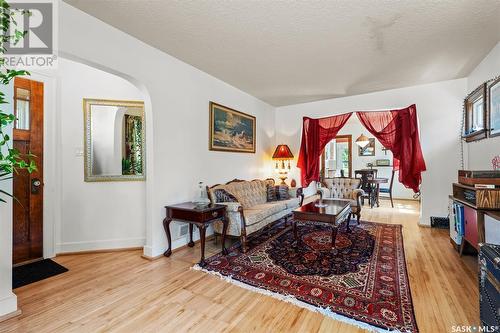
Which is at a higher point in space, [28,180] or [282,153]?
[282,153]

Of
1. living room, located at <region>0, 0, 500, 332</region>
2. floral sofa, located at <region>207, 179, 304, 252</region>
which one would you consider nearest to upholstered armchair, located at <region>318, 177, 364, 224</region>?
living room, located at <region>0, 0, 500, 332</region>

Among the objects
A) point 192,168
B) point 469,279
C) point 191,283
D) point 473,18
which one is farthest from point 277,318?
point 473,18

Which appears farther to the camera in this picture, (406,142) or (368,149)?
(368,149)

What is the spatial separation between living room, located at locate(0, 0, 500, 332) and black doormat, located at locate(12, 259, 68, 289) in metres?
0.05

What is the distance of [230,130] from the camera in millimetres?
4305

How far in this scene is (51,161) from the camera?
2.97m

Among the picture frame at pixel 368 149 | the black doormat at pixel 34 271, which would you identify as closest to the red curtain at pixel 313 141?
the picture frame at pixel 368 149

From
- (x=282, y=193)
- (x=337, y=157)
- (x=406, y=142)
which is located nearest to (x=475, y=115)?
(x=406, y=142)

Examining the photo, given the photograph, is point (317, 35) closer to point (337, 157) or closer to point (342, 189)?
point (342, 189)

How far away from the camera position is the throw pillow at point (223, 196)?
3.40 metres

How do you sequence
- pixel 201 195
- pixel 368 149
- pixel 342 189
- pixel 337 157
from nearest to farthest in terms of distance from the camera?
pixel 201 195 → pixel 342 189 → pixel 368 149 → pixel 337 157

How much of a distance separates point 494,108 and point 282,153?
3.46 meters

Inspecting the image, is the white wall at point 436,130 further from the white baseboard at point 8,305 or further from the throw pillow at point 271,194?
the white baseboard at point 8,305

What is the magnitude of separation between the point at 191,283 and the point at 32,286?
1.54m
